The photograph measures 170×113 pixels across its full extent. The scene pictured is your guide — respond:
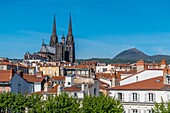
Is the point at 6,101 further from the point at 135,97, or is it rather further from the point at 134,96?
the point at 135,97

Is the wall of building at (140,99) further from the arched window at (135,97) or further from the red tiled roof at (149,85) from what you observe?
the red tiled roof at (149,85)

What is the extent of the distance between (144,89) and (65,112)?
1042cm

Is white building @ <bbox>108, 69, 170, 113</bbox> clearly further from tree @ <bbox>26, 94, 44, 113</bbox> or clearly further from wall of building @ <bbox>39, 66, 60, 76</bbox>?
wall of building @ <bbox>39, 66, 60, 76</bbox>

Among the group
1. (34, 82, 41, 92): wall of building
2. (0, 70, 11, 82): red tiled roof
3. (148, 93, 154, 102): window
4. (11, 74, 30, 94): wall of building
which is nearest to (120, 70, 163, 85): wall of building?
(148, 93, 154, 102): window

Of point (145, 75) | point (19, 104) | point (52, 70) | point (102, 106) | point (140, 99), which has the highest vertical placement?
point (52, 70)

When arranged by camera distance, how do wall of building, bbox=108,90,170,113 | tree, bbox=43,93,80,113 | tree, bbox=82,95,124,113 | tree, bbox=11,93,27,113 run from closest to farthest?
tree, bbox=82,95,124,113, tree, bbox=43,93,80,113, wall of building, bbox=108,90,170,113, tree, bbox=11,93,27,113

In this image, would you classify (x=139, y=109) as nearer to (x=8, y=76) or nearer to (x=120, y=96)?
(x=120, y=96)

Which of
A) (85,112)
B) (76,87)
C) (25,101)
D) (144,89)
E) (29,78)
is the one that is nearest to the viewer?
(85,112)

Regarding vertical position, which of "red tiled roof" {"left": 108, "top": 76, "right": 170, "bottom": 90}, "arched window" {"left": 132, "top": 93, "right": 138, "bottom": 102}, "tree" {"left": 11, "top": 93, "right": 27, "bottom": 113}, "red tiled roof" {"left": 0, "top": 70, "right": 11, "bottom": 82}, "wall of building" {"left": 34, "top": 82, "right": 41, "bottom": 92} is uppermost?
"red tiled roof" {"left": 0, "top": 70, "right": 11, "bottom": 82}

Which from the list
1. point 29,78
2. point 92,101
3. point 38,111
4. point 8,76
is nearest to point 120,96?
point 92,101

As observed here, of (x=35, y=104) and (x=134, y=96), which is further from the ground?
(x=134, y=96)

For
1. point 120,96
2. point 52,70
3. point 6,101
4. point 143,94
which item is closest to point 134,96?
point 143,94

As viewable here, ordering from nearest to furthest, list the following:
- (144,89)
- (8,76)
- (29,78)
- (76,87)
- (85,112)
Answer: (85,112) → (144,89) → (76,87) → (8,76) → (29,78)

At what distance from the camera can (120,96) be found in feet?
201
